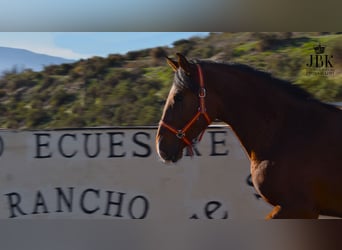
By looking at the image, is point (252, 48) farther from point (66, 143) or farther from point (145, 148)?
point (66, 143)

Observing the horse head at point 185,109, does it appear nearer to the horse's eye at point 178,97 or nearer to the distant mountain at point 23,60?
the horse's eye at point 178,97

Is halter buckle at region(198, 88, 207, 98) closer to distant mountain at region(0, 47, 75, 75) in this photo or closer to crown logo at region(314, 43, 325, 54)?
crown logo at region(314, 43, 325, 54)

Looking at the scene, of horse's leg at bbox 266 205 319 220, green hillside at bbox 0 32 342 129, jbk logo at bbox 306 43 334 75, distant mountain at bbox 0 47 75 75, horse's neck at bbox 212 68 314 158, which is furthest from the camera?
distant mountain at bbox 0 47 75 75

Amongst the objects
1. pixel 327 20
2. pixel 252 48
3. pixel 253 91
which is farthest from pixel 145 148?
pixel 327 20

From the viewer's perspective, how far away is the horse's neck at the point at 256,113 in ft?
10.3

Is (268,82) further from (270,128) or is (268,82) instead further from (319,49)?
(319,49)

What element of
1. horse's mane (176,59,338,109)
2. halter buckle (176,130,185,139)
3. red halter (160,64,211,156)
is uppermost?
horse's mane (176,59,338,109)

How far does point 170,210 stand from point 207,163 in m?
0.56

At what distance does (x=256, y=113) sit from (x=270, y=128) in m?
0.14

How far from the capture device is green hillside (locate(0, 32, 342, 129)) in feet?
14.3

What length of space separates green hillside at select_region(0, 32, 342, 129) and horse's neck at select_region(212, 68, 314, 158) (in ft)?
3.73

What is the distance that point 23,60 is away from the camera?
4621 millimetres

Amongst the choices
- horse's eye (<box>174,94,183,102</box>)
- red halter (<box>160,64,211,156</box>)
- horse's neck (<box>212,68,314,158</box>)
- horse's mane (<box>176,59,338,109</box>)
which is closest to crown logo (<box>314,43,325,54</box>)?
horse's mane (<box>176,59,338,109</box>)

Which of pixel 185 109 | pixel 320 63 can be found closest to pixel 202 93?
pixel 185 109
